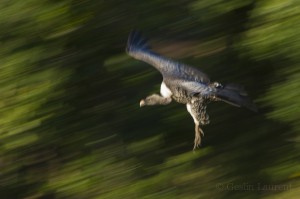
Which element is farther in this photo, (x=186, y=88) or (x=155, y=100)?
(x=155, y=100)

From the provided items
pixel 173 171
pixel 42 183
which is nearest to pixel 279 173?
pixel 173 171

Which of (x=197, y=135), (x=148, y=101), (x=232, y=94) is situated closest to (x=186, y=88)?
(x=232, y=94)

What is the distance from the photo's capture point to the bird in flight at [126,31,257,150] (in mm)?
3838

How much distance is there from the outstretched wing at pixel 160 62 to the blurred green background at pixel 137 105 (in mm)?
63

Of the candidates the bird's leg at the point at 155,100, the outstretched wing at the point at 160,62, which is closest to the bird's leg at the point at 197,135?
the bird's leg at the point at 155,100

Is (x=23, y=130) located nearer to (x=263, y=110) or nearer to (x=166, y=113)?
(x=166, y=113)

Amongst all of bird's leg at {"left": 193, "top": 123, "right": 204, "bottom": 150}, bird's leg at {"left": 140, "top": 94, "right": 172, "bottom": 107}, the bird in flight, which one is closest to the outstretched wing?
the bird in flight

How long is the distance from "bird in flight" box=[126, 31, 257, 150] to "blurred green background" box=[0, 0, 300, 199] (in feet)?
0.30

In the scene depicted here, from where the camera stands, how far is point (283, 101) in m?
4.09

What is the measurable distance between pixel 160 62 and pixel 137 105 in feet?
1.27

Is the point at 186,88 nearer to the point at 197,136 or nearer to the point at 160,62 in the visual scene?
the point at 160,62

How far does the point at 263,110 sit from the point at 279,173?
0.39 metres

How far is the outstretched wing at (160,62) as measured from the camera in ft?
12.9

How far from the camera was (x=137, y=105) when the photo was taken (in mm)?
4379
